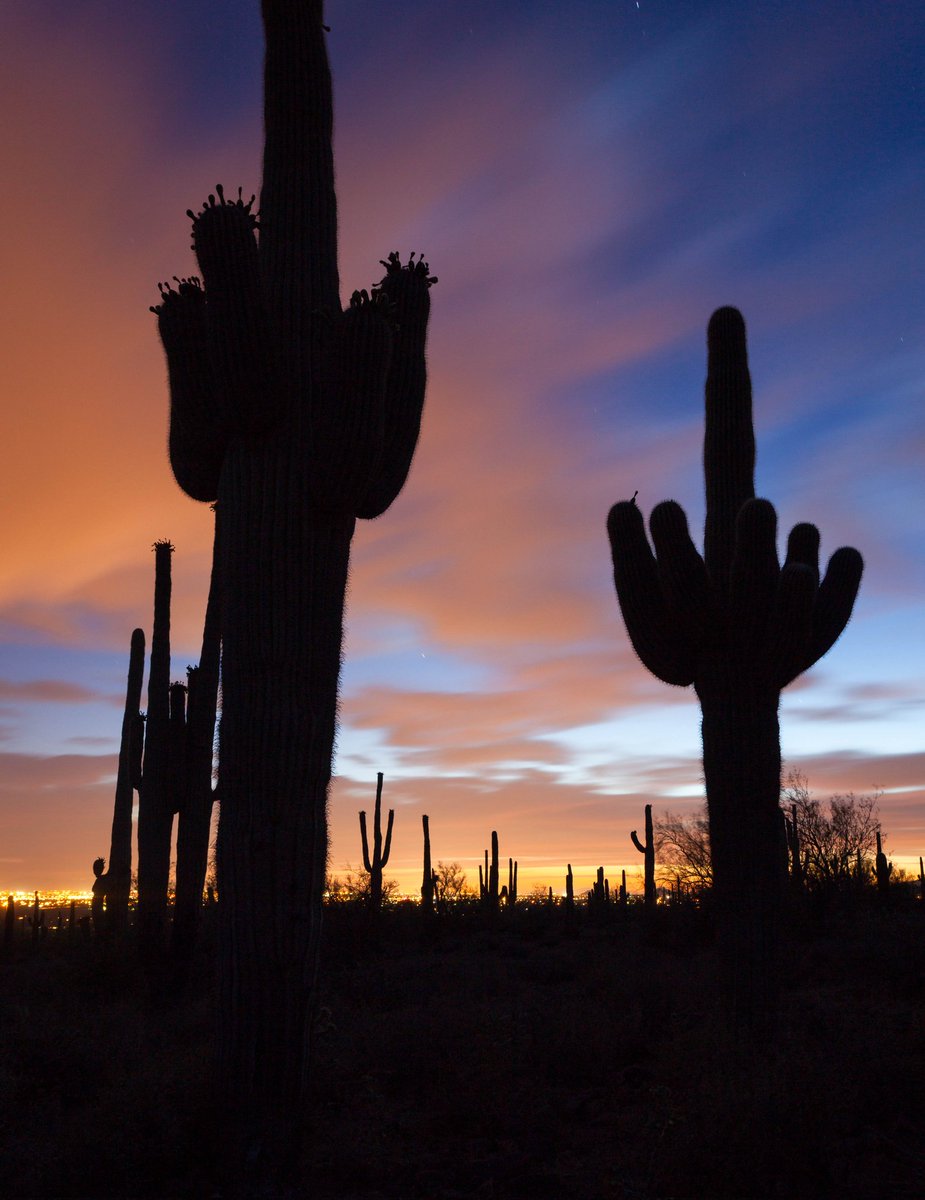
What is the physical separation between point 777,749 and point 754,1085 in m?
3.56

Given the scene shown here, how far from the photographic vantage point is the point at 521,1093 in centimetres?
893

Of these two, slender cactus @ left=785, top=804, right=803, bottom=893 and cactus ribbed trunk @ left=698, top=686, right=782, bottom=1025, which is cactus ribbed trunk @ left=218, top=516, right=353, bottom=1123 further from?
slender cactus @ left=785, top=804, right=803, bottom=893

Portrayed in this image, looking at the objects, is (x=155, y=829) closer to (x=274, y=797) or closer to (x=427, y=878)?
(x=274, y=797)

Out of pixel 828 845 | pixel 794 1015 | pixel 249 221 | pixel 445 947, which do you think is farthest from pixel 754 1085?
pixel 828 845

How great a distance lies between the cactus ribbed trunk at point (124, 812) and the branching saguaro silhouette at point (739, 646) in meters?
15.2

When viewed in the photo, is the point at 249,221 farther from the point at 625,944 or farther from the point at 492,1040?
the point at 625,944

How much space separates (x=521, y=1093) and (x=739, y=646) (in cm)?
469

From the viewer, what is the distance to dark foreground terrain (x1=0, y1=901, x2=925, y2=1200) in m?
6.69

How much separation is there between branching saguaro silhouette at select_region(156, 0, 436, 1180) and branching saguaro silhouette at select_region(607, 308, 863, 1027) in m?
3.84

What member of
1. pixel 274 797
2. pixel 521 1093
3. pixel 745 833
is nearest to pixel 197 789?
pixel 521 1093

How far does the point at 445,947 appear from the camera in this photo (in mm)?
22922

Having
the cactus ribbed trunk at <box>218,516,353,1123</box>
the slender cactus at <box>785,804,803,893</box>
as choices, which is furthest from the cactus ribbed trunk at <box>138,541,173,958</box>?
the slender cactus at <box>785,804,803,893</box>

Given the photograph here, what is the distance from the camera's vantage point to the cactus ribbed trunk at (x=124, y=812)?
23.5m

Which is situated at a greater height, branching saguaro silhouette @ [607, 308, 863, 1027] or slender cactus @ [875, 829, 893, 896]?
branching saguaro silhouette @ [607, 308, 863, 1027]
